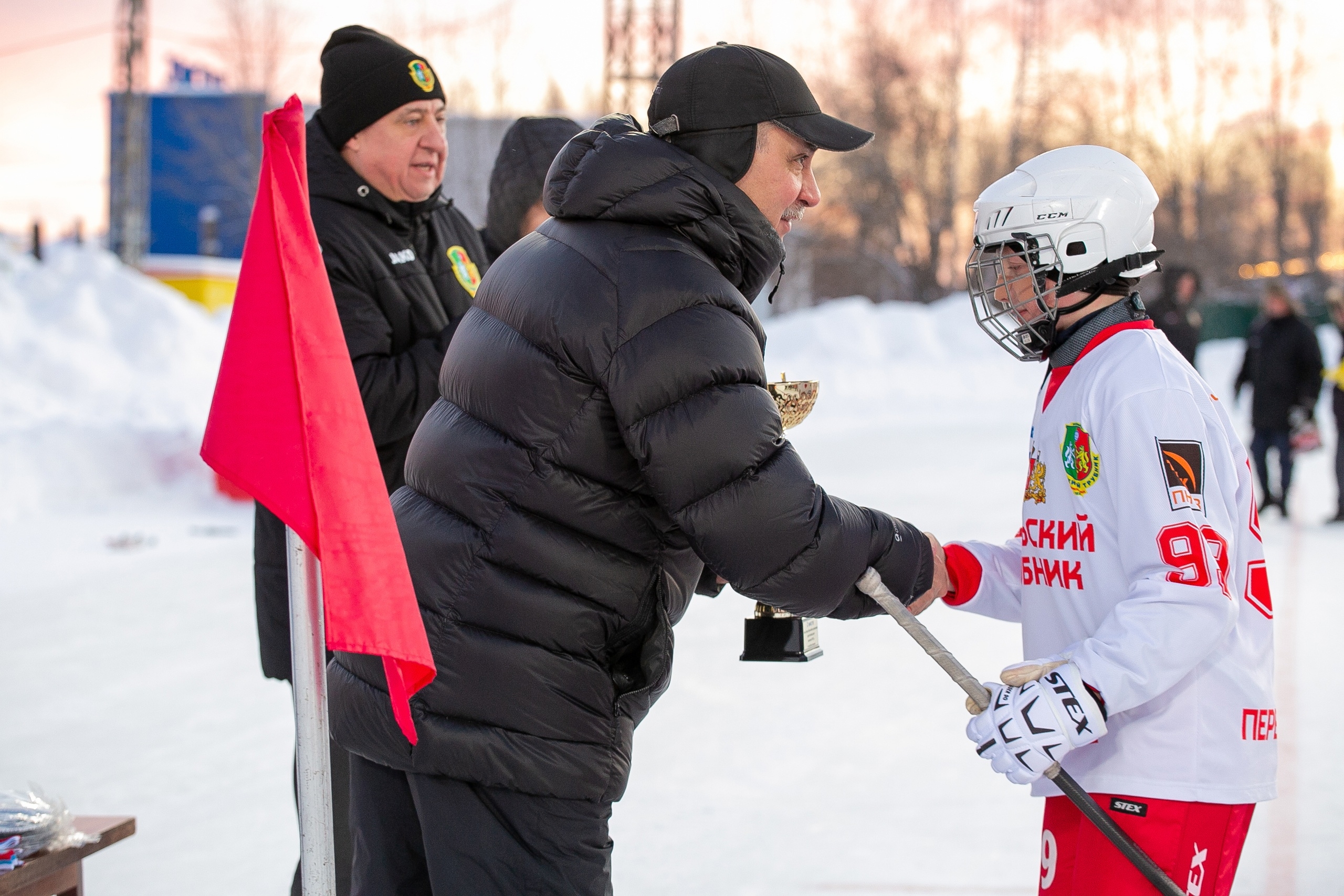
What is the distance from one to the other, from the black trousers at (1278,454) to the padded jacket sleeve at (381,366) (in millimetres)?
7814

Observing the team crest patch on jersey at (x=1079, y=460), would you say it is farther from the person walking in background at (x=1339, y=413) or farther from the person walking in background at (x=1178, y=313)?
the person walking in background at (x=1339, y=413)

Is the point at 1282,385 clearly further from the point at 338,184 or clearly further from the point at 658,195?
the point at 658,195

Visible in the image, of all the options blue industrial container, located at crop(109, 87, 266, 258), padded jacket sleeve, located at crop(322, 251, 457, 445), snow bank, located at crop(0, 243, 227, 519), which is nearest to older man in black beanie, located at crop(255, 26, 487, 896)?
padded jacket sleeve, located at crop(322, 251, 457, 445)

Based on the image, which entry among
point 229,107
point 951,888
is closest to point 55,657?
point 951,888

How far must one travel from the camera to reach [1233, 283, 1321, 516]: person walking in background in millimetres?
8625

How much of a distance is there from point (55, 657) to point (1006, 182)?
15.4 ft

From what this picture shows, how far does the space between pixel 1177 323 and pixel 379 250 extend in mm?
7394

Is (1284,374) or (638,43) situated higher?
(638,43)

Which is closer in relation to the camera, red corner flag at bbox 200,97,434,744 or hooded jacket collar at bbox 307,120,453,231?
red corner flag at bbox 200,97,434,744

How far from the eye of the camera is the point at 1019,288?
80.9 inches

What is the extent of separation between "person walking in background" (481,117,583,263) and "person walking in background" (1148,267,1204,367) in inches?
248

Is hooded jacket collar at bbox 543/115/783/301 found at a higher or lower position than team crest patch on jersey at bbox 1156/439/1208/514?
higher

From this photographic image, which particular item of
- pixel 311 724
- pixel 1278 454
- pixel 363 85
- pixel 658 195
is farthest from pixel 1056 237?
pixel 1278 454

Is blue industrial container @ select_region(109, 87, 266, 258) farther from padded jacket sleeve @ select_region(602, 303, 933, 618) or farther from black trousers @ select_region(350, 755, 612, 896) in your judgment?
padded jacket sleeve @ select_region(602, 303, 933, 618)
